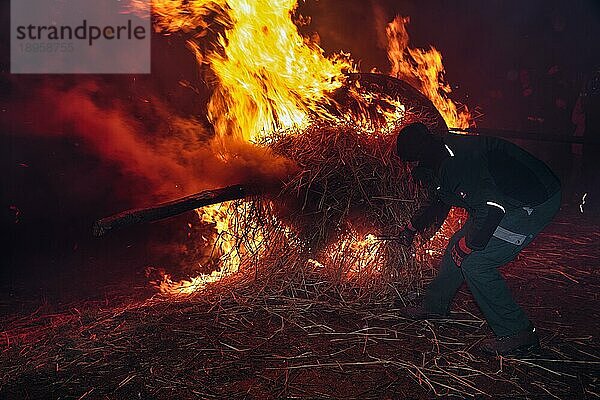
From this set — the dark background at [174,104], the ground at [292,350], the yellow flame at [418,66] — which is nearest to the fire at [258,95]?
the ground at [292,350]

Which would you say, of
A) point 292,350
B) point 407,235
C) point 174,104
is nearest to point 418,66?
point 174,104

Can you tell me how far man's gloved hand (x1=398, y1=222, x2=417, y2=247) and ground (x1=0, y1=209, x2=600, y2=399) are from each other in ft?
2.17

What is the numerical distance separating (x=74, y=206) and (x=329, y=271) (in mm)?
4644

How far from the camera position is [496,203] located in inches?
172

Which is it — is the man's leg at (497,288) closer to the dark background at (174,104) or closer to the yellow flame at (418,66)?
the dark background at (174,104)

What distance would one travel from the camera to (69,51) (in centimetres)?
839

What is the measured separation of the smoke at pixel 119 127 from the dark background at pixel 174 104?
0.06 meters

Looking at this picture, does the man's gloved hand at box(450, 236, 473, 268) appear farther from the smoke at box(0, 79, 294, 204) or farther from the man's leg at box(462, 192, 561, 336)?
the smoke at box(0, 79, 294, 204)

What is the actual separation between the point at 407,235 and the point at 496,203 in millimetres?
1252

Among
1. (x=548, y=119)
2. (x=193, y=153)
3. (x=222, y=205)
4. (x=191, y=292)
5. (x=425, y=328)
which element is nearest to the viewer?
(x=425, y=328)

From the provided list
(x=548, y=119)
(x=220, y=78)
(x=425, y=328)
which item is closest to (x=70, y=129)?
(x=220, y=78)

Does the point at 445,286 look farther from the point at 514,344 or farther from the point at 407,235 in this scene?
the point at 514,344

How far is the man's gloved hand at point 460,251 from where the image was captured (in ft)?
15.2

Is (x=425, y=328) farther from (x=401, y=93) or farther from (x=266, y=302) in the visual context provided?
(x=401, y=93)
